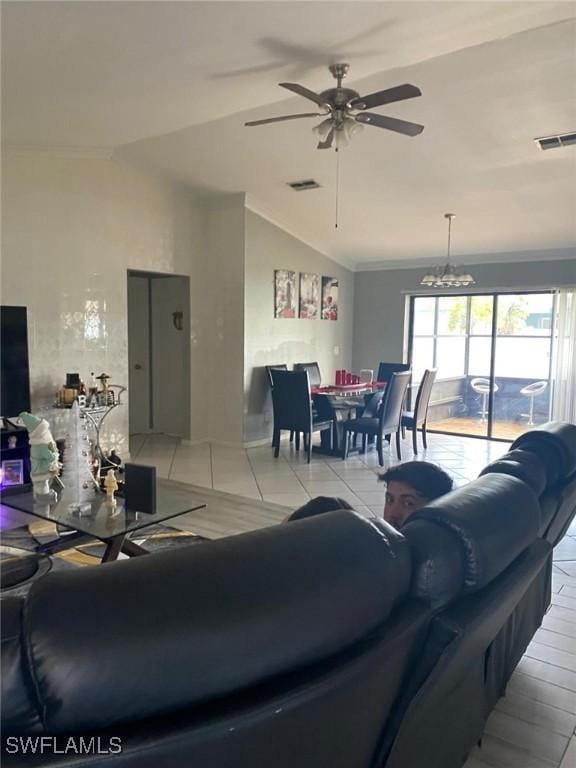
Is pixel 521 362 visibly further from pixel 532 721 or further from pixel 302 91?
pixel 532 721

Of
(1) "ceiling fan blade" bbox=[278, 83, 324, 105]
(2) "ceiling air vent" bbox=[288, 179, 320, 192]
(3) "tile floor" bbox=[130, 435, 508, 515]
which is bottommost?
(3) "tile floor" bbox=[130, 435, 508, 515]

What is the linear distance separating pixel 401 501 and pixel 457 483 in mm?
2894

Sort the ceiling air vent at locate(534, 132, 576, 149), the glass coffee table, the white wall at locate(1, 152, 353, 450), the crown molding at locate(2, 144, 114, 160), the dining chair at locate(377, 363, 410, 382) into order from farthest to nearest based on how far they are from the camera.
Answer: the dining chair at locate(377, 363, 410, 382) → the white wall at locate(1, 152, 353, 450) → the crown molding at locate(2, 144, 114, 160) → the ceiling air vent at locate(534, 132, 576, 149) → the glass coffee table

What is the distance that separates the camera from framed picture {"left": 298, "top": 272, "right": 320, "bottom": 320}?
7.37 meters

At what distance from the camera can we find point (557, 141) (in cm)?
435

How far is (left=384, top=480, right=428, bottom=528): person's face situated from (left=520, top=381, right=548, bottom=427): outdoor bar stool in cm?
587

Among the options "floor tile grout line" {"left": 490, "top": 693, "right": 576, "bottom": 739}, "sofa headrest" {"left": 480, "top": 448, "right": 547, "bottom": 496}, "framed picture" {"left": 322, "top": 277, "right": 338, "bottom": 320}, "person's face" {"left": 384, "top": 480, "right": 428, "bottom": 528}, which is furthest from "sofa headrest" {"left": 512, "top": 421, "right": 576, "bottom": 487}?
"framed picture" {"left": 322, "top": 277, "right": 338, "bottom": 320}

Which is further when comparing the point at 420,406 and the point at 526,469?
the point at 420,406

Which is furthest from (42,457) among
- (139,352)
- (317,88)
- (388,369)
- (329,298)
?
(329,298)

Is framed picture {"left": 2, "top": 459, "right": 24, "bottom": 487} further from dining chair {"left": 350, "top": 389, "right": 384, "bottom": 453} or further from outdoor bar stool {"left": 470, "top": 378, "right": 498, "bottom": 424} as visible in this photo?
outdoor bar stool {"left": 470, "top": 378, "right": 498, "bottom": 424}

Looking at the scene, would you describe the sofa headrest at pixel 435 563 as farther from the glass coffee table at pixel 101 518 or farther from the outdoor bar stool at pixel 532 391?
the outdoor bar stool at pixel 532 391

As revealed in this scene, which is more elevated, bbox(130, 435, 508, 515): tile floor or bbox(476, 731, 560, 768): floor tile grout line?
bbox(130, 435, 508, 515): tile floor

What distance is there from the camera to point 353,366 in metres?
8.59

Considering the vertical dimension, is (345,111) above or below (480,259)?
above
